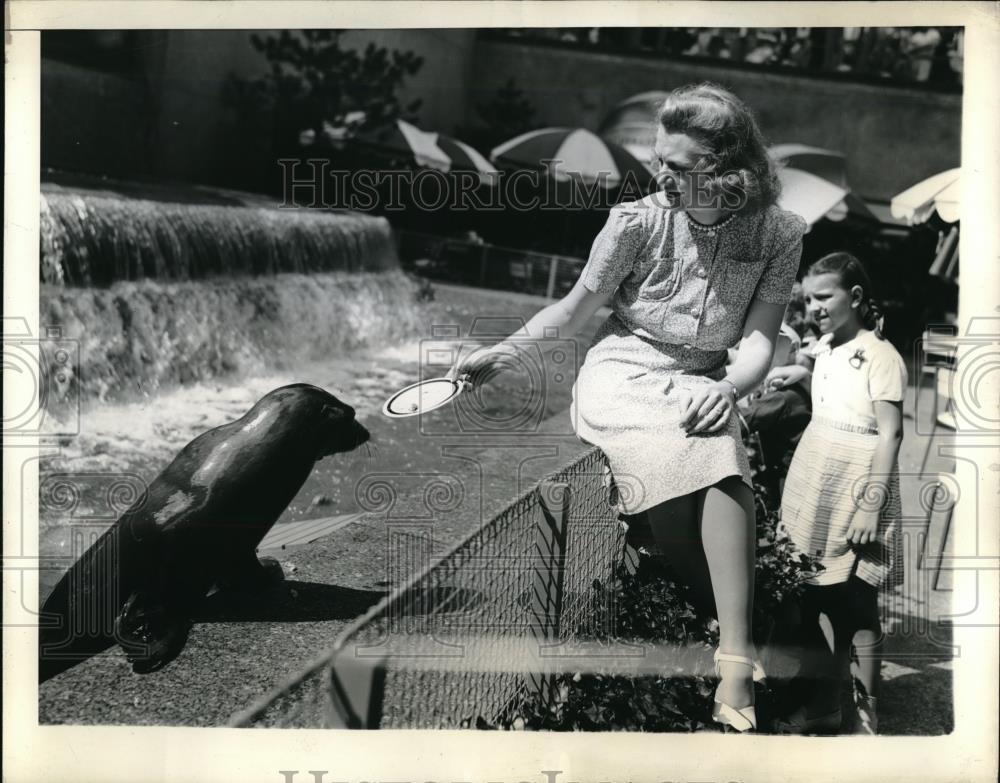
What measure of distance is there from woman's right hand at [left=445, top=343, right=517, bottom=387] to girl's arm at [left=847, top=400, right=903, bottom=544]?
43.6 inches

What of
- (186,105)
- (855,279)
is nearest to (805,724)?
(855,279)

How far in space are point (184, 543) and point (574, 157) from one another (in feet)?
5.78

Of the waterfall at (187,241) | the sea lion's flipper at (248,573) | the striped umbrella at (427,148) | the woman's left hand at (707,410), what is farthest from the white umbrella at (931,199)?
the sea lion's flipper at (248,573)

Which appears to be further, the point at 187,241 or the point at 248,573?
the point at 187,241

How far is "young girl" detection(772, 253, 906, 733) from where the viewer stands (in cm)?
295

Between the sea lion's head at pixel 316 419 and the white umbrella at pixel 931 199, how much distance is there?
6.07ft

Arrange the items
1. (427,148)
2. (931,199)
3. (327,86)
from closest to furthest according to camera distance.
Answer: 1. (931,199)
2. (427,148)
3. (327,86)

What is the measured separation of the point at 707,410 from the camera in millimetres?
2723

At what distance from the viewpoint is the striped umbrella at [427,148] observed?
3266 mm

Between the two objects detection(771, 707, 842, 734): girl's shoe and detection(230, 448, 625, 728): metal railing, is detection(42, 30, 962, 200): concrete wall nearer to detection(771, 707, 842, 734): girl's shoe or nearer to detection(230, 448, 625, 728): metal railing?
detection(230, 448, 625, 728): metal railing

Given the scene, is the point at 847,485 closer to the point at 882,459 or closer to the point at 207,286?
the point at 882,459

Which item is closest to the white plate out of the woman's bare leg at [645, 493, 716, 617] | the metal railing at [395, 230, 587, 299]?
the metal railing at [395, 230, 587, 299]

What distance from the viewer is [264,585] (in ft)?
9.61

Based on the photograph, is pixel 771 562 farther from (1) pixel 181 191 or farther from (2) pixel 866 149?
(1) pixel 181 191
